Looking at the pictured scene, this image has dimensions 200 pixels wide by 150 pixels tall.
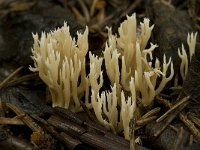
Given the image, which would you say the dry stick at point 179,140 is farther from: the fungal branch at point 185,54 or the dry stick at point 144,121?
the fungal branch at point 185,54

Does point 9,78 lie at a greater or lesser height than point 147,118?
greater

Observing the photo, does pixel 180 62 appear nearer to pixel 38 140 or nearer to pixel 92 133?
pixel 92 133

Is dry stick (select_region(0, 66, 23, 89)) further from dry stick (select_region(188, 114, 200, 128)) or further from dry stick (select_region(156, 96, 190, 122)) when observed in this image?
dry stick (select_region(188, 114, 200, 128))

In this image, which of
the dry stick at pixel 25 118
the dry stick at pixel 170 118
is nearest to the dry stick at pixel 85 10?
the dry stick at pixel 25 118

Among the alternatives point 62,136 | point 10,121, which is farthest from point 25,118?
point 62,136

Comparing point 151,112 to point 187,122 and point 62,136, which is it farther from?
point 62,136

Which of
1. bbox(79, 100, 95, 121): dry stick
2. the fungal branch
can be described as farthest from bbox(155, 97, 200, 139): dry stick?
bbox(79, 100, 95, 121): dry stick

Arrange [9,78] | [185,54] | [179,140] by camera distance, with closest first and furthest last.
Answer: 1. [179,140]
2. [185,54]
3. [9,78]

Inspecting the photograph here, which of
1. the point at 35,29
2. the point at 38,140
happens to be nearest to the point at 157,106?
the point at 38,140
